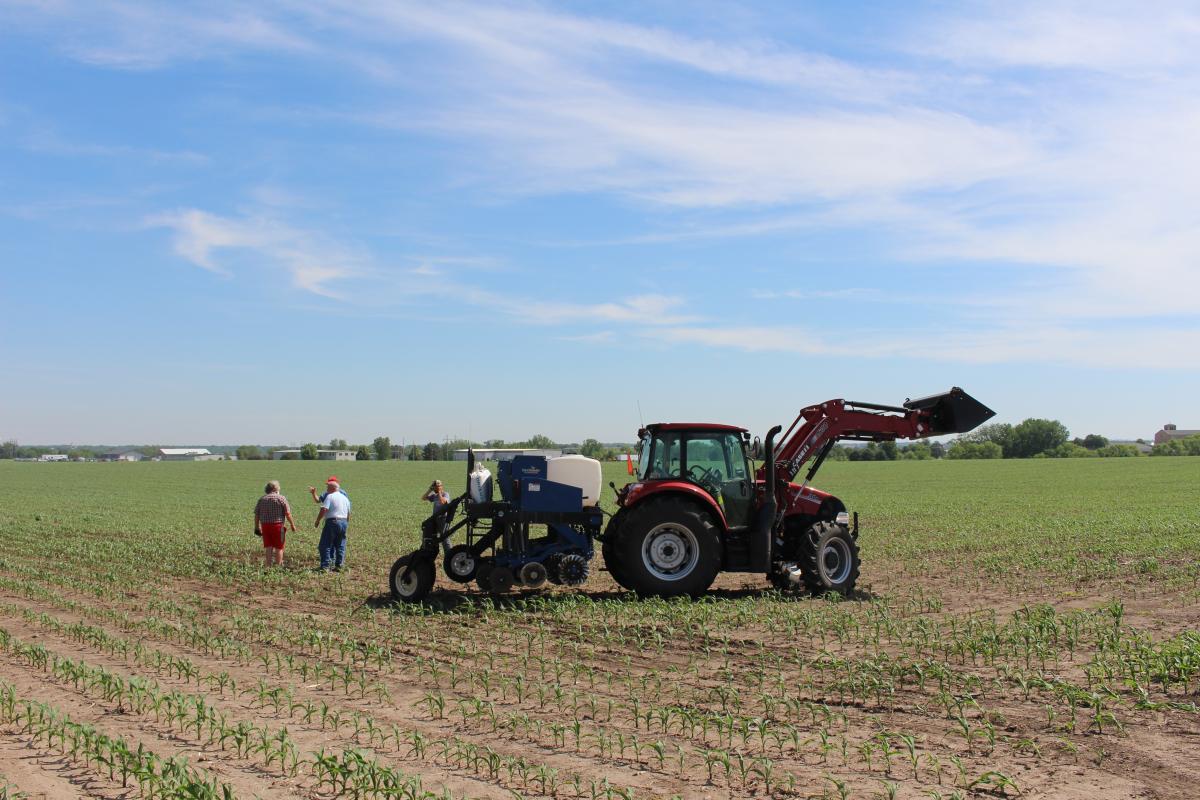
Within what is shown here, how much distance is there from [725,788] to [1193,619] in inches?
303

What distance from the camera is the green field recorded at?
598 centimetres

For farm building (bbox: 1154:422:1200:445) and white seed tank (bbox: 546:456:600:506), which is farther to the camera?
farm building (bbox: 1154:422:1200:445)

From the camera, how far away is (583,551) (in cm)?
1305

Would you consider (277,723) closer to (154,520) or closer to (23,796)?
(23,796)

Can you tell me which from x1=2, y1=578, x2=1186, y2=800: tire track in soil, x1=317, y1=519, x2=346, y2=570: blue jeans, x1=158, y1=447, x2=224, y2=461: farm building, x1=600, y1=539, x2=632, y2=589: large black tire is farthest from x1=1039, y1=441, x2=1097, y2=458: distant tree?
x1=158, y1=447, x2=224, y2=461: farm building

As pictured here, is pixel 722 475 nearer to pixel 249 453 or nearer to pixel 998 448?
pixel 998 448

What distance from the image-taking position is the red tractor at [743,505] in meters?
12.4

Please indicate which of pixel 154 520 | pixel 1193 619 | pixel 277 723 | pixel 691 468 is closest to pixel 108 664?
pixel 277 723

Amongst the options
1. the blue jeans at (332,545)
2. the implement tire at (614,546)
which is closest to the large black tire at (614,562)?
the implement tire at (614,546)

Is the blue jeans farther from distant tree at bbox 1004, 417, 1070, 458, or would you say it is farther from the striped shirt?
distant tree at bbox 1004, 417, 1070, 458

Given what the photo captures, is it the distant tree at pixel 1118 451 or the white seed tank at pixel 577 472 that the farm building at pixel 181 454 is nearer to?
the distant tree at pixel 1118 451

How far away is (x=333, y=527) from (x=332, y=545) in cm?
41

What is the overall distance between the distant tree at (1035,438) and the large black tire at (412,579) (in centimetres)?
11041

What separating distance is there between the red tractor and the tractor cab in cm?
1
